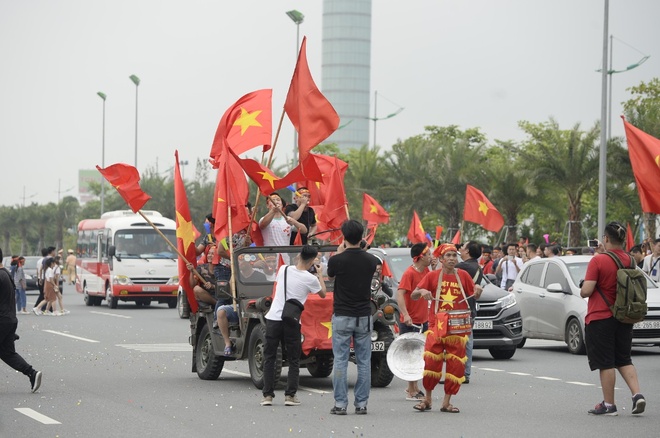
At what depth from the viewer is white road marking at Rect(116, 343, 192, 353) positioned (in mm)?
20078

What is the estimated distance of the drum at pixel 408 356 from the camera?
1236 cm

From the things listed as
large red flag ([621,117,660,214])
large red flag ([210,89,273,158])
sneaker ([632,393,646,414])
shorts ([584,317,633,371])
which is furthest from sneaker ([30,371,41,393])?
large red flag ([621,117,660,214])

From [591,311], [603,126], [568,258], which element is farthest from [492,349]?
[603,126]

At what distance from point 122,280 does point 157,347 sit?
50.8 ft

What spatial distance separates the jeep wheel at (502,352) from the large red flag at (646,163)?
9.72 ft

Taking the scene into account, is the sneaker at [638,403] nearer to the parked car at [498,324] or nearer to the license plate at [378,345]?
the license plate at [378,345]

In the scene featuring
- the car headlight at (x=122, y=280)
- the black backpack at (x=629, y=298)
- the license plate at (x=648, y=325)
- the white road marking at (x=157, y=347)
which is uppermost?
the black backpack at (x=629, y=298)

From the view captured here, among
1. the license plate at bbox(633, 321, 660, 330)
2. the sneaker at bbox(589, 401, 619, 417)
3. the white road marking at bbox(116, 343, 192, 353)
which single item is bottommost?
the white road marking at bbox(116, 343, 192, 353)

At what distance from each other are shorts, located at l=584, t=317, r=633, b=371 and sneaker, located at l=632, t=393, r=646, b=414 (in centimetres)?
33

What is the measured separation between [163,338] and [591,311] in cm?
1279

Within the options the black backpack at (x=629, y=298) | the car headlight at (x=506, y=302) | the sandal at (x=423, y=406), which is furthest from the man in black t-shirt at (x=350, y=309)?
the car headlight at (x=506, y=302)

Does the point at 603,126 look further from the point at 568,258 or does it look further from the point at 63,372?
the point at 63,372

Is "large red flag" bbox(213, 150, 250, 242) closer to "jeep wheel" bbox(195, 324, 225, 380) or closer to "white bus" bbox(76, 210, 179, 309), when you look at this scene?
"jeep wheel" bbox(195, 324, 225, 380)

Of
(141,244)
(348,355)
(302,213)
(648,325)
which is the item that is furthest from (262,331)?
(141,244)
